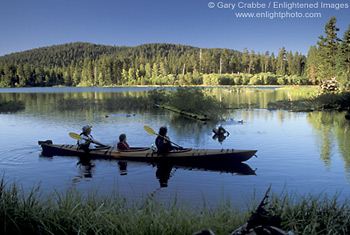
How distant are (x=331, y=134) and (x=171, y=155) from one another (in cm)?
1387

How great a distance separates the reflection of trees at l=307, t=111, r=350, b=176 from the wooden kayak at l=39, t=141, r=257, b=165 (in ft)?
16.2

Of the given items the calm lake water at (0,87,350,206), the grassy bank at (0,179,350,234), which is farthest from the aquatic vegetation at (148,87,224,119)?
the grassy bank at (0,179,350,234)

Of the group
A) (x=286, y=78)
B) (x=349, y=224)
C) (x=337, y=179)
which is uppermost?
(x=286, y=78)

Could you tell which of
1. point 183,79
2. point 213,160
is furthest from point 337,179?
point 183,79

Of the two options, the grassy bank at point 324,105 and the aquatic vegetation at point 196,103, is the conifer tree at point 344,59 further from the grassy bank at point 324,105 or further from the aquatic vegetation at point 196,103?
the aquatic vegetation at point 196,103

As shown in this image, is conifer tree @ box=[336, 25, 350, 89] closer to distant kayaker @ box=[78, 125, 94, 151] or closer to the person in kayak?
the person in kayak

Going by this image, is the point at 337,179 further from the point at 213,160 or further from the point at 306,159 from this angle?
the point at 213,160

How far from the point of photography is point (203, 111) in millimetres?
34062

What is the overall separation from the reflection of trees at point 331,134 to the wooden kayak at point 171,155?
4.93 metres

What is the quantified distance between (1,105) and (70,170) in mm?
33986

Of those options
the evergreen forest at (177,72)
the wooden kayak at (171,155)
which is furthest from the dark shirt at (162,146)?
the evergreen forest at (177,72)

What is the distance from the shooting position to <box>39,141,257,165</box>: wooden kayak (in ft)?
45.6

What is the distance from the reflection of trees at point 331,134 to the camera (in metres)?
16.5

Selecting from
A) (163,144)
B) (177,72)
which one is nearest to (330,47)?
(163,144)
